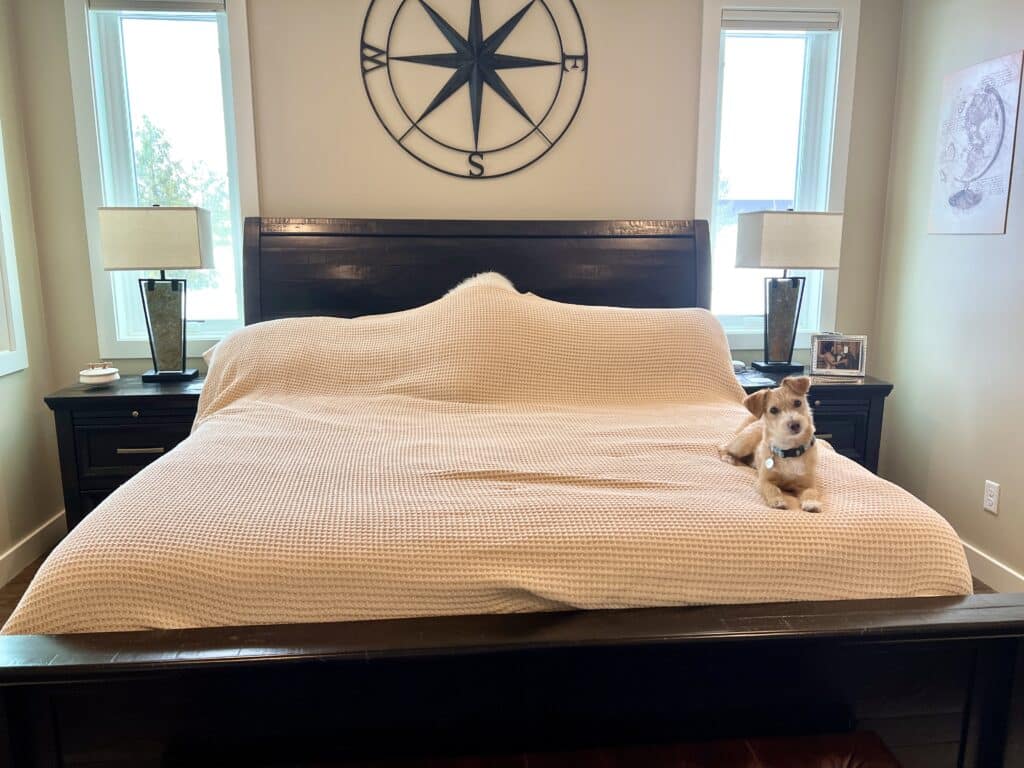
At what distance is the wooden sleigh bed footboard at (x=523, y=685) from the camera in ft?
3.47

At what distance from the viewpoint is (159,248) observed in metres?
2.57

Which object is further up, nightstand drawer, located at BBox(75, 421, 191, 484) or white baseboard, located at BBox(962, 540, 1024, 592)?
nightstand drawer, located at BBox(75, 421, 191, 484)

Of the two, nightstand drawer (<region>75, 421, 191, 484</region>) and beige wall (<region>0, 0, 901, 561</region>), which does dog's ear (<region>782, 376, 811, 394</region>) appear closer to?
beige wall (<region>0, 0, 901, 561</region>)

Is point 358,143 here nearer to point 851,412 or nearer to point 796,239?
point 796,239

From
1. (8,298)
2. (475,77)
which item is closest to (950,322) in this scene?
(475,77)

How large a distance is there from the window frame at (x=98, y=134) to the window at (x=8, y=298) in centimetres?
28

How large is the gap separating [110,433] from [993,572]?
3244mm

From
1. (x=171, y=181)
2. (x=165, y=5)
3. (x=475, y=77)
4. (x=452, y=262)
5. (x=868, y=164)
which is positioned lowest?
(x=452, y=262)

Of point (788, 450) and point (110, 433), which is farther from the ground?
point (788, 450)

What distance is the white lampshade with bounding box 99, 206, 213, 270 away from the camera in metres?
2.54

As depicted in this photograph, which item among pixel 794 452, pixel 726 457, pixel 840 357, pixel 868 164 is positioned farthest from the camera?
pixel 868 164

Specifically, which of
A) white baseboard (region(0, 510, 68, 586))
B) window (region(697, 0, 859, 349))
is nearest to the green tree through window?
white baseboard (region(0, 510, 68, 586))

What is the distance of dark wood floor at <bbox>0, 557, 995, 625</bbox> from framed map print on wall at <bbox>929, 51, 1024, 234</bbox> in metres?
1.30

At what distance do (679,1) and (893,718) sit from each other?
2.76 m
